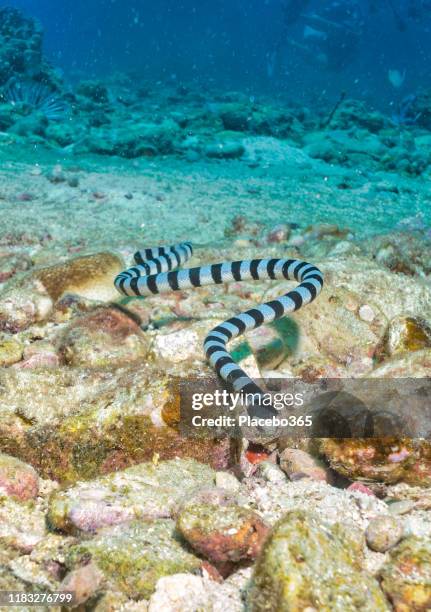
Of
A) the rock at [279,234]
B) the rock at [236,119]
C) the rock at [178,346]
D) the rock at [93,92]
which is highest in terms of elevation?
the rock at [93,92]

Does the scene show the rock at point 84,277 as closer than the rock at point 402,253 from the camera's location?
Yes

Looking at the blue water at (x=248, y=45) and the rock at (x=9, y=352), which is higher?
the blue water at (x=248, y=45)

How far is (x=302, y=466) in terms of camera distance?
245cm

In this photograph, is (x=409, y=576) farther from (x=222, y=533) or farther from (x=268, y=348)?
(x=268, y=348)

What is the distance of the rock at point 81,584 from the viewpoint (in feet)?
5.38

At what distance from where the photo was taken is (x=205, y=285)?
4.55 m

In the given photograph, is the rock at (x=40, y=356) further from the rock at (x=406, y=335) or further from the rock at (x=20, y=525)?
the rock at (x=406, y=335)

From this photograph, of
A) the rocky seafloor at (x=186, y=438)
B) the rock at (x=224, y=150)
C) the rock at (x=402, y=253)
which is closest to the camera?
the rocky seafloor at (x=186, y=438)

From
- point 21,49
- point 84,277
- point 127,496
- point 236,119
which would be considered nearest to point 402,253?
point 84,277

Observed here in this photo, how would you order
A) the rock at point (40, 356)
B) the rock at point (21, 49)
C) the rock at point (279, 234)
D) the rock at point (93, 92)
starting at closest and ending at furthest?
1. the rock at point (40, 356)
2. the rock at point (279, 234)
3. the rock at point (21, 49)
4. the rock at point (93, 92)

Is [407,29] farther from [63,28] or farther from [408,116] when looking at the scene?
[63,28]

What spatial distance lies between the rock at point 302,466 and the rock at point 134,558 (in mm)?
769

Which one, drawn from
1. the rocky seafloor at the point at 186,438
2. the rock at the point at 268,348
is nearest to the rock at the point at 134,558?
the rocky seafloor at the point at 186,438

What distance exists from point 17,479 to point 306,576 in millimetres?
1324
